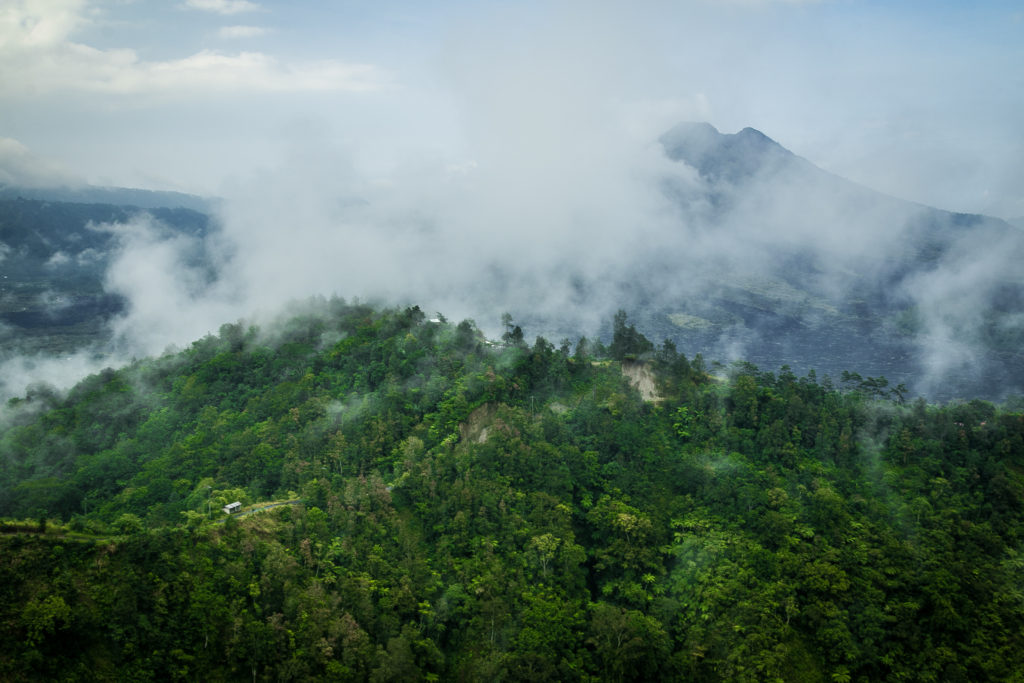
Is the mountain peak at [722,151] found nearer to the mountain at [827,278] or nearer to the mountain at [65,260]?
the mountain at [827,278]

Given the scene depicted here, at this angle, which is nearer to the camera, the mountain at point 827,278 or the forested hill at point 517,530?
the forested hill at point 517,530

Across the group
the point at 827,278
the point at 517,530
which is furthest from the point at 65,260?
the point at 827,278

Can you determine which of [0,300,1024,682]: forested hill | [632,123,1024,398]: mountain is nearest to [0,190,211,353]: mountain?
[0,300,1024,682]: forested hill

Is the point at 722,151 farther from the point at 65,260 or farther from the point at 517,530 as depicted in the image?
the point at 65,260

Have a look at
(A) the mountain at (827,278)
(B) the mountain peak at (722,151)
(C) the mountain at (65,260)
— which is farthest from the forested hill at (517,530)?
(B) the mountain peak at (722,151)

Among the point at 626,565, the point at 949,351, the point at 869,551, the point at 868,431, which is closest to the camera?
the point at 869,551

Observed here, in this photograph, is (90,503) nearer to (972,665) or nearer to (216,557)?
(216,557)

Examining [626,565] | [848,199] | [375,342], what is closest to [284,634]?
[626,565]

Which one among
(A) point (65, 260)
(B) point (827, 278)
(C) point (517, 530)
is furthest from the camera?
(A) point (65, 260)
